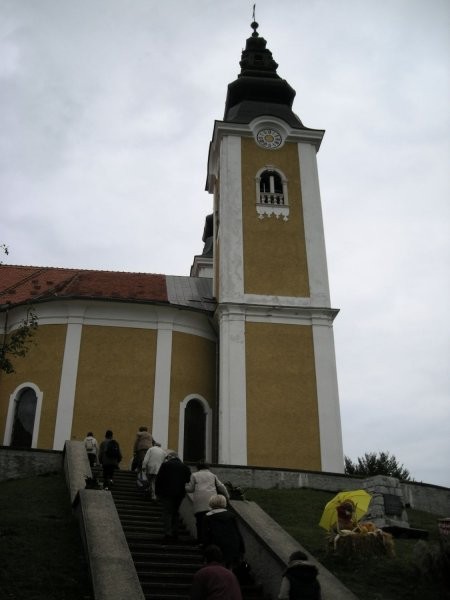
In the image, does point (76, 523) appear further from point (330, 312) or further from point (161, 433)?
point (330, 312)

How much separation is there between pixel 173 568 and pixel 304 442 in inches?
540

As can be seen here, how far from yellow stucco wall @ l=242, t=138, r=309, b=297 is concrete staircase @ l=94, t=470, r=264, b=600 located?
44.2ft

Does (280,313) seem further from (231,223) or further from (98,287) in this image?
(98,287)

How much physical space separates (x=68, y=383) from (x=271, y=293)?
8083 mm

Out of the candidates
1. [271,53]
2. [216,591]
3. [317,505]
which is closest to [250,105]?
[271,53]

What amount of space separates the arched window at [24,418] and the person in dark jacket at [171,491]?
43.5 feet

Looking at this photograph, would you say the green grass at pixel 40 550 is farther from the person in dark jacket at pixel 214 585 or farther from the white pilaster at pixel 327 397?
the white pilaster at pixel 327 397

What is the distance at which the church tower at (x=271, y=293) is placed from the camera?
75.7 ft

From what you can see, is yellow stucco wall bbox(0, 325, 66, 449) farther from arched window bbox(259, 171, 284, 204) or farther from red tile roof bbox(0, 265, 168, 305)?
arched window bbox(259, 171, 284, 204)

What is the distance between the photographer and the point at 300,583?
23.9 ft

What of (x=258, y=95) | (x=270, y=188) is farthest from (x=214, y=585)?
(x=258, y=95)

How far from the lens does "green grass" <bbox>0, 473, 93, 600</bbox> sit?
8406 millimetres

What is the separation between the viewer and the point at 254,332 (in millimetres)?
24844

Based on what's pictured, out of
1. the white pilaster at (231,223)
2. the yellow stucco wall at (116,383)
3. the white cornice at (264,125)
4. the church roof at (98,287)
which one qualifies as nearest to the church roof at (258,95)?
the white cornice at (264,125)
